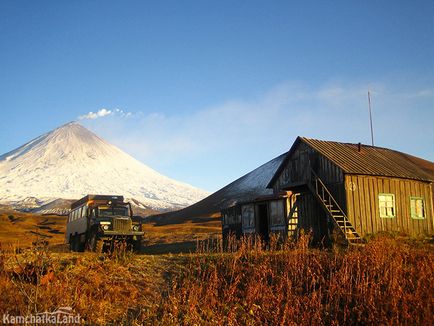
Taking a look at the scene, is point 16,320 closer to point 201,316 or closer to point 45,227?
point 201,316

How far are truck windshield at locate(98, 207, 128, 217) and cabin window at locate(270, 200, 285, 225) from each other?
788 cm

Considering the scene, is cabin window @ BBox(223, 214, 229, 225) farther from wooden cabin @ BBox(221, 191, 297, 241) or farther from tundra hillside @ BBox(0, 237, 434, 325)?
tundra hillside @ BBox(0, 237, 434, 325)

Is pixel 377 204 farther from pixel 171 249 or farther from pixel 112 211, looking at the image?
pixel 112 211

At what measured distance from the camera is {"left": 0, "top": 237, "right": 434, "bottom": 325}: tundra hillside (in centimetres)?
756

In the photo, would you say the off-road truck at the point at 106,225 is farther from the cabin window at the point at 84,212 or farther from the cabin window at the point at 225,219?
the cabin window at the point at 225,219

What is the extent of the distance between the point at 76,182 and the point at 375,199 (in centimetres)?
17584

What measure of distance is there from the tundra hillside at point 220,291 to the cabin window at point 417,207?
47.7 ft

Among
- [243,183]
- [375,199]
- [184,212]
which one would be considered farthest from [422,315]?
[243,183]

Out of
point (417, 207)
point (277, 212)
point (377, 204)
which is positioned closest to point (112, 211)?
point (277, 212)

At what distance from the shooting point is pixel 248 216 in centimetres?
2422

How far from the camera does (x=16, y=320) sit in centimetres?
675

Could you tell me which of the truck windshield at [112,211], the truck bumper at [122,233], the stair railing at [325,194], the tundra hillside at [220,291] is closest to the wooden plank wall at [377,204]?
the stair railing at [325,194]

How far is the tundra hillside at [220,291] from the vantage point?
298 inches

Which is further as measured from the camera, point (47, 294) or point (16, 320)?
point (47, 294)
